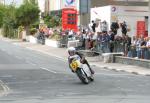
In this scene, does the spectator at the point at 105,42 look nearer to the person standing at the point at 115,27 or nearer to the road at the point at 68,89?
the person standing at the point at 115,27

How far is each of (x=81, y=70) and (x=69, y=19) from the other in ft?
113

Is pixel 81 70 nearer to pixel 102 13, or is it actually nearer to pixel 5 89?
pixel 5 89

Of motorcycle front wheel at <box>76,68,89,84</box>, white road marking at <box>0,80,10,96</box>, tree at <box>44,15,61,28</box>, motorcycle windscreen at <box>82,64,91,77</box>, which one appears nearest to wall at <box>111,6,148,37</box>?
motorcycle windscreen at <box>82,64,91,77</box>

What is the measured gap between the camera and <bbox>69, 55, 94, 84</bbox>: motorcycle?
23.3 m

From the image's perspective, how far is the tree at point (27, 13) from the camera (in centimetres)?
8212

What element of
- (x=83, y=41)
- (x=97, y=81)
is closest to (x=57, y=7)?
(x=83, y=41)

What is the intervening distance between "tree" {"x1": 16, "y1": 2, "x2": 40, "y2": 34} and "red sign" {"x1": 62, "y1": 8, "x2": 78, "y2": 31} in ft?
78.3

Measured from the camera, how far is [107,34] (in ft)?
134

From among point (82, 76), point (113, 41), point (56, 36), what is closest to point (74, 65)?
point (82, 76)

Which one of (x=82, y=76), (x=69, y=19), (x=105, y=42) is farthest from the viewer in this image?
Answer: (x=69, y=19)

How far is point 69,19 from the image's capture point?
5762cm

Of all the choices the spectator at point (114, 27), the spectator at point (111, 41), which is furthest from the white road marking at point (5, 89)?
the spectator at point (114, 27)

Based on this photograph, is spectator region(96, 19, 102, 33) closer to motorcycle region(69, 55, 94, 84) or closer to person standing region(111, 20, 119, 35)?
person standing region(111, 20, 119, 35)

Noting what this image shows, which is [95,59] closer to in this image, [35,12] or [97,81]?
[97,81]
